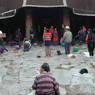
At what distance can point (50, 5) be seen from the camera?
29.1 meters

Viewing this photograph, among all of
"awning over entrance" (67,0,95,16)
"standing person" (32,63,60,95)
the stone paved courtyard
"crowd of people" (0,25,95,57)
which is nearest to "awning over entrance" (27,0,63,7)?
"awning over entrance" (67,0,95,16)

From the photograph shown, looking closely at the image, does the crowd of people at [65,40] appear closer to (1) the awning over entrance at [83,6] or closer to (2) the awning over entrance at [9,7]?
(1) the awning over entrance at [83,6]

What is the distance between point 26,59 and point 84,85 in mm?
7886

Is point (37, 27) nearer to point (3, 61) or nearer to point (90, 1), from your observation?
point (90, 1)

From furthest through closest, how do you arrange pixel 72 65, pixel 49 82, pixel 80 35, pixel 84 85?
1. pixel 80 35
2. pixel 72 65
3. pixel 84 85
4. pixel 49 82

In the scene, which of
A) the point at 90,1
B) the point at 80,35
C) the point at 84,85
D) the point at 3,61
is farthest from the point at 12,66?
the point at 90,1

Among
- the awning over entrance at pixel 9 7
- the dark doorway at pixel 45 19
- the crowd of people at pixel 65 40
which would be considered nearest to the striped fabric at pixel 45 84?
the crowd of people at pixel 65 40

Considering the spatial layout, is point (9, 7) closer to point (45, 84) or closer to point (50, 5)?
point (50, 5)

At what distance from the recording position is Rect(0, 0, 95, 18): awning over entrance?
95.4ft

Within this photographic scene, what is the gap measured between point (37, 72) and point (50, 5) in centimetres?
1400

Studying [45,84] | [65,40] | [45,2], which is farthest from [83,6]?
[45,84]

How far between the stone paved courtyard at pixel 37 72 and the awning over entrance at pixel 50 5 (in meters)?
7.35

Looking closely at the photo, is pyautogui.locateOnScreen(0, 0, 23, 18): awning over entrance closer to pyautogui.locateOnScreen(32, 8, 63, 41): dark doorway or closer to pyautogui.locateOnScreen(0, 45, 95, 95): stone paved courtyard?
pyautogui.locateOnScreen(32, 8, 63, 41): dark doorway

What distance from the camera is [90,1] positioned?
30641 mm
